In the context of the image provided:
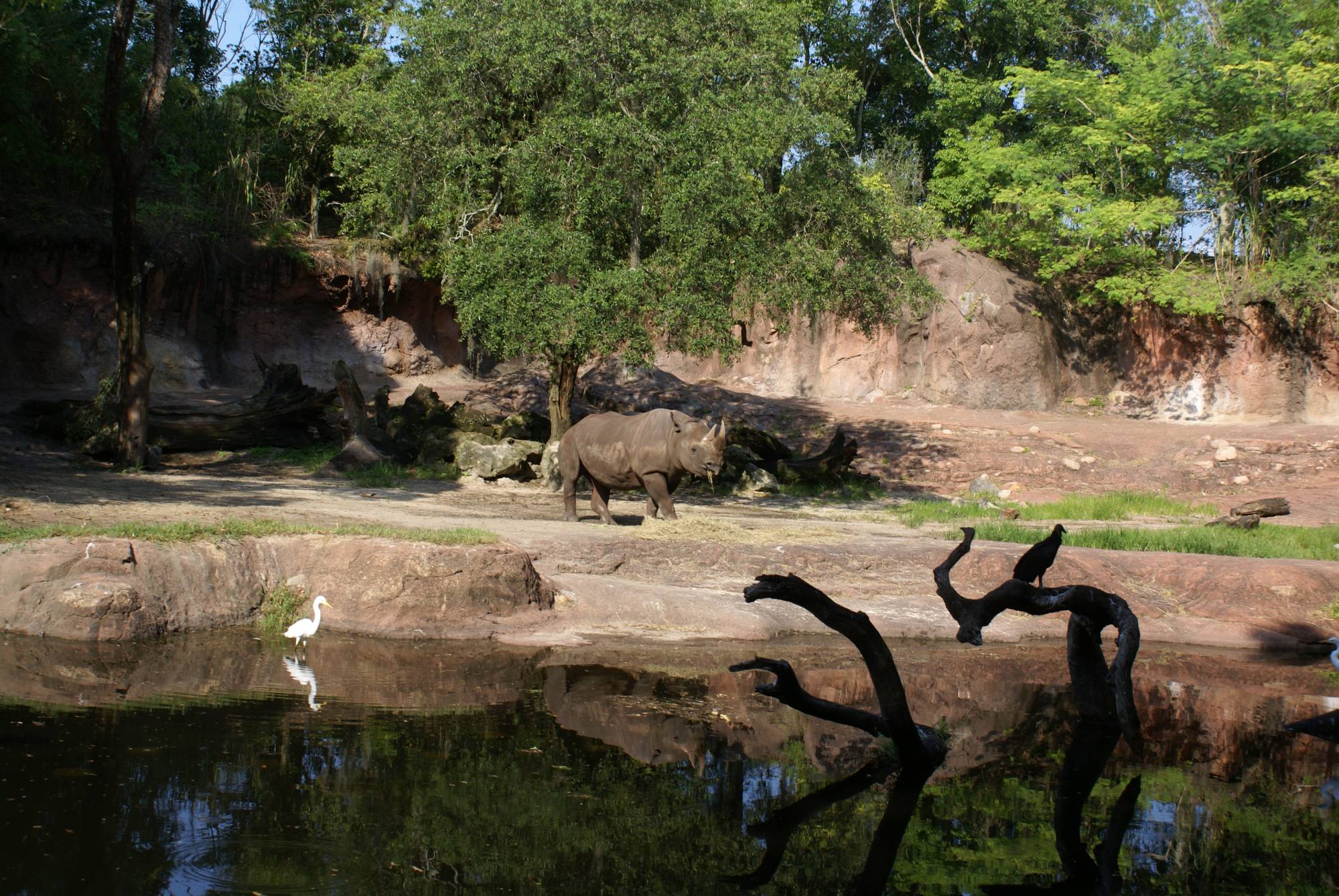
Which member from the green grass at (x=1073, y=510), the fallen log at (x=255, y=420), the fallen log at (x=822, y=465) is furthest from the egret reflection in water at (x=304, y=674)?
the fallen log at (x=822, y=465)

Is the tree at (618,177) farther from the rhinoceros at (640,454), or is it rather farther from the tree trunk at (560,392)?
the rhinoceros at (640,454)

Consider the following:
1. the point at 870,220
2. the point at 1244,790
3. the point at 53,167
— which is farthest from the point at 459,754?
the point at 53,167

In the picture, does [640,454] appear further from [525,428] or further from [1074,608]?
[1074,608]

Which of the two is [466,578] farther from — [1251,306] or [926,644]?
[1251,306]

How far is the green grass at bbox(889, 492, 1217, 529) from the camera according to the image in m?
18.2

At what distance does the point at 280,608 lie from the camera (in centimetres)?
Answer: 1048

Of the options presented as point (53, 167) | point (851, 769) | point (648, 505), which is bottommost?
point (851, 769)

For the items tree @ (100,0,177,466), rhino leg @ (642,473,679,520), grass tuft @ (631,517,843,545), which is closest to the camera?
grass tuft @ (631,517,843,545)

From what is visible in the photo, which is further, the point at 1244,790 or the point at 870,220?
the point at 870,220

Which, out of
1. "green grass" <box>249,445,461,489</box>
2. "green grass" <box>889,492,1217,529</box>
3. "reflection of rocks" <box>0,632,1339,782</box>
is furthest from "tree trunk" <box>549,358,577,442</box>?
"reflection of rocks" <box>0,632,1339,782</box>

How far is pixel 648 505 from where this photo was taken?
53.0 ft

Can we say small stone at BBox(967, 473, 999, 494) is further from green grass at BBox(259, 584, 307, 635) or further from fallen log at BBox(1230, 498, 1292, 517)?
green grass at BBox(259, 584, 307, 635)

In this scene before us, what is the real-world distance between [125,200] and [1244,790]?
57.8 feet

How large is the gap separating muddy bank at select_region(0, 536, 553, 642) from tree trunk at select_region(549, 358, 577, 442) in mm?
8805
